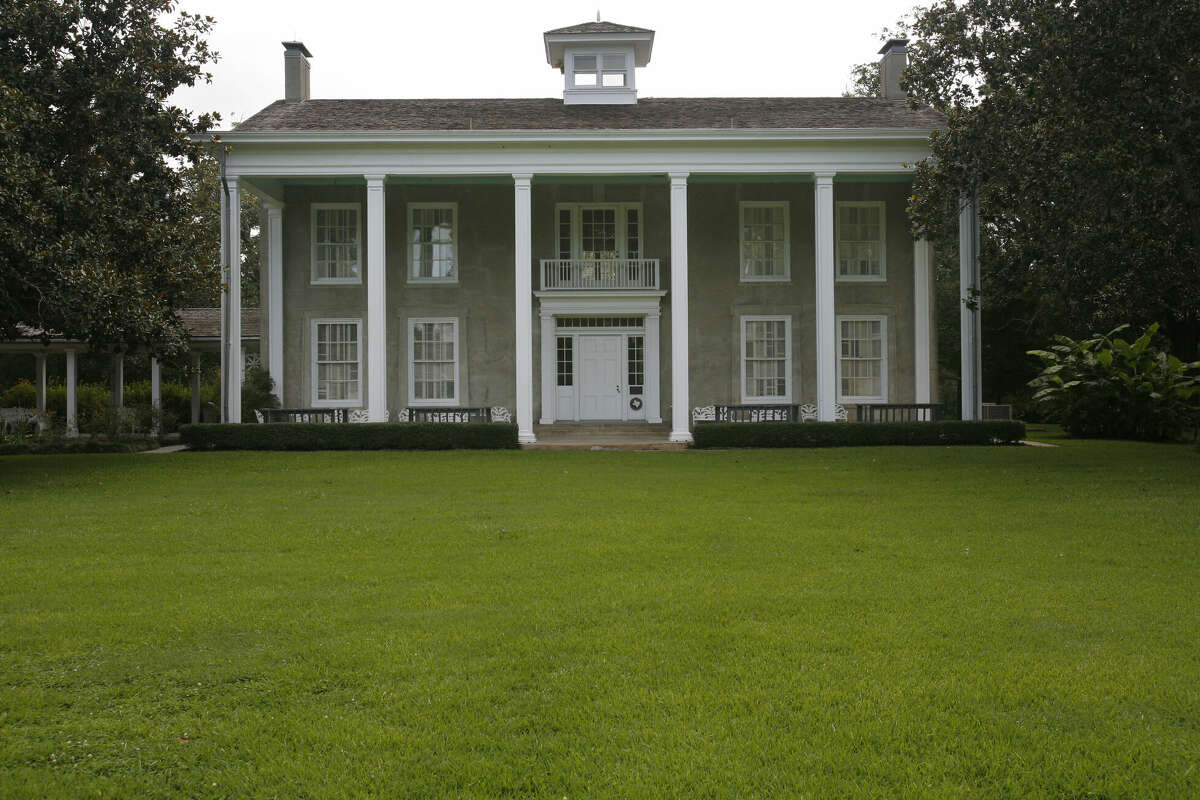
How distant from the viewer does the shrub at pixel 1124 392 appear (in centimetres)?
2147

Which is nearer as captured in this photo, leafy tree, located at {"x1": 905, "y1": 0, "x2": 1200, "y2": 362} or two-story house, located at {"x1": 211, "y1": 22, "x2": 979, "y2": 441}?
leafy tree, located at {"x1": 905, "y1": 0, "x2": 1200, "y2": 362}

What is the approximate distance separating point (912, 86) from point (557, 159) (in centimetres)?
723

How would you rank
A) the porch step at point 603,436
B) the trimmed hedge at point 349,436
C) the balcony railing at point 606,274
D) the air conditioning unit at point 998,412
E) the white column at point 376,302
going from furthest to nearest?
the air conditioning unit at point 998,412 < the balcony railing at point 606,274 < the white column at point 376,302 < the porch step at point 603,436 < the trimmed hedge at point 349,436

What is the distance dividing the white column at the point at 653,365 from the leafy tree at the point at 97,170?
10080mm

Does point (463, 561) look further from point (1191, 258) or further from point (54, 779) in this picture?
point (1191, 258)

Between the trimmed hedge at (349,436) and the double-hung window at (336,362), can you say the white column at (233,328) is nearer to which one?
the trimmed hedge at (349,436)

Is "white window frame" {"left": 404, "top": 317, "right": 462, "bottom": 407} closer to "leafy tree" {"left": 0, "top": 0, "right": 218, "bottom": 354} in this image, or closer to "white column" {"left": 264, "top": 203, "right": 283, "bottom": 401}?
"white column" {"left": 264, "top": 203, "right": 283, "bottom": 401}

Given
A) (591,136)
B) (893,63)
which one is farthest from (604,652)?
(893,63)

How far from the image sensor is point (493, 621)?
5.93m

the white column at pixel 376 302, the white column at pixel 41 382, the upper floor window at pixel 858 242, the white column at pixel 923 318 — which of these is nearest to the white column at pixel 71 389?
the white column at pixel 41 382

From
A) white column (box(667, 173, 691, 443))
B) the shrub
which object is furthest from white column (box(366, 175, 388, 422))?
the shrub

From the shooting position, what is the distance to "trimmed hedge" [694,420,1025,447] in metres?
19.3

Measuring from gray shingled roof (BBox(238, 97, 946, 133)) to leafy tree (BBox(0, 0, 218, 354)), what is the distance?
4.91 metres

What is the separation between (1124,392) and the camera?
22.0 m
